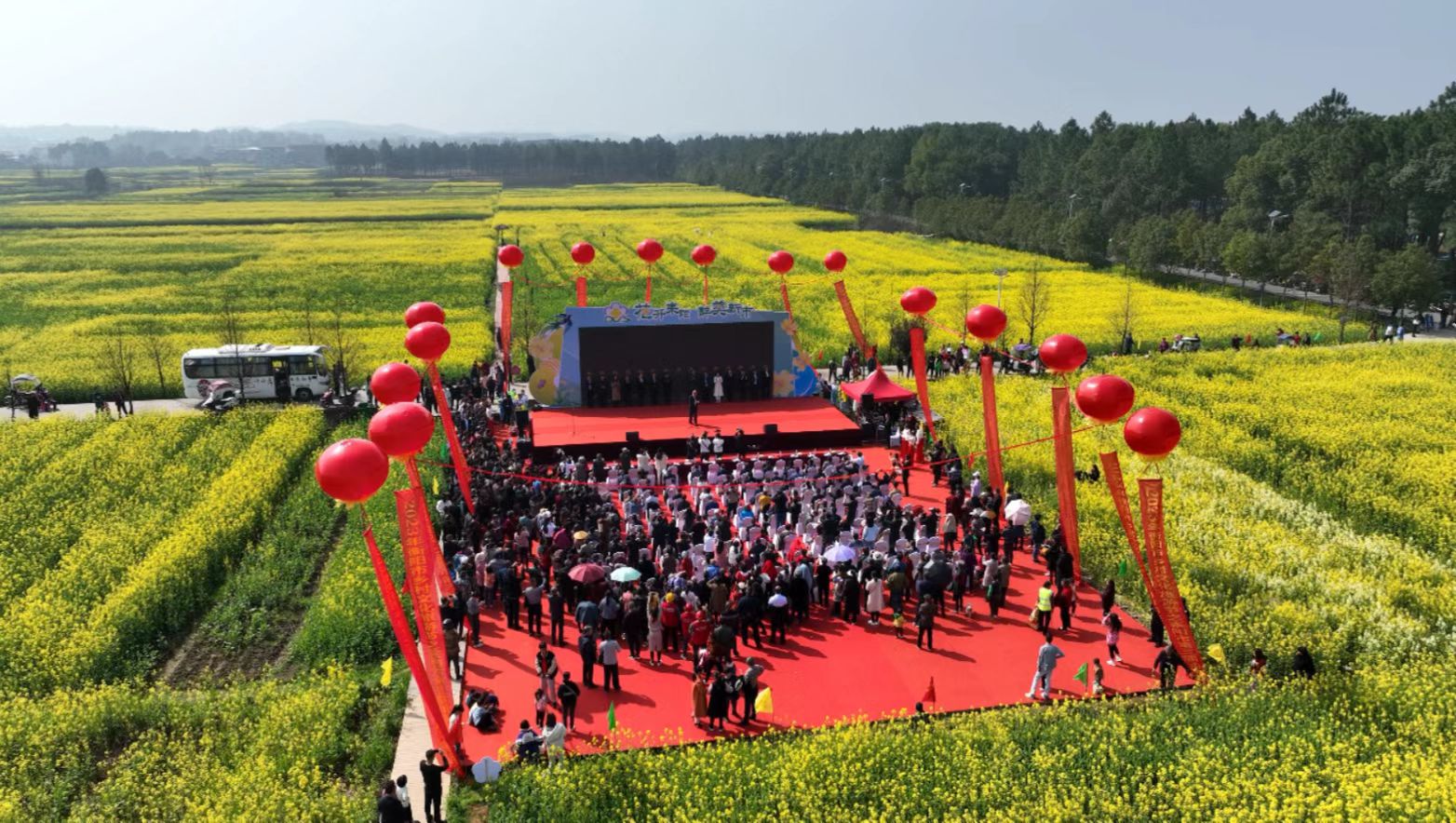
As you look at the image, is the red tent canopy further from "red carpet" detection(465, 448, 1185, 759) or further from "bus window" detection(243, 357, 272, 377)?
"bus window" detection(243, 357, 272, 377)

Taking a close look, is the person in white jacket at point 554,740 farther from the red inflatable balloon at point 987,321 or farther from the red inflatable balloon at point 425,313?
the red inflatable balloon at point 425,313

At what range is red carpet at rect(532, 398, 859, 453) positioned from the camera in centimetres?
2527

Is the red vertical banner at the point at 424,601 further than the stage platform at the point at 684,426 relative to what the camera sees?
No

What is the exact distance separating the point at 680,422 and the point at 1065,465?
12673mm

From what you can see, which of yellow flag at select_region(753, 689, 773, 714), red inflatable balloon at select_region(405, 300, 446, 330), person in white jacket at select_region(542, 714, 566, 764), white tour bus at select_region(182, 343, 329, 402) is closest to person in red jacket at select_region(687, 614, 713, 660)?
yellow flag at select_region(753, 689, 773, 714)

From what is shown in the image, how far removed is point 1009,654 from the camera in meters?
14.9

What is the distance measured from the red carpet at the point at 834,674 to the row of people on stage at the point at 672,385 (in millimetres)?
12730

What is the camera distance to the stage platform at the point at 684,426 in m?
24.8

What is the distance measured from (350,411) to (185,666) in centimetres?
1428

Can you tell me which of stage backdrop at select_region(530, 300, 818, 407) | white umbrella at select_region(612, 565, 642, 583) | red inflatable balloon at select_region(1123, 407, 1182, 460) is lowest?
white umbrella at select_region(612, 565, 642, 583)

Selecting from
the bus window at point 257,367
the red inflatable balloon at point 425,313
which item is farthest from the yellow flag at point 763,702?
the bus window at point 257,367

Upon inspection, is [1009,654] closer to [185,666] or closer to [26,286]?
[185,666]

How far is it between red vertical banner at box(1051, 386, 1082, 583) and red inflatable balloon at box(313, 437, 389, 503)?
418 inches

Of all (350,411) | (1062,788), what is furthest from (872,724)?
(350,411)
